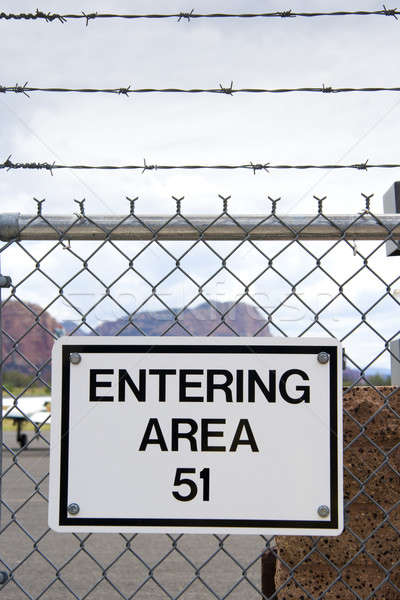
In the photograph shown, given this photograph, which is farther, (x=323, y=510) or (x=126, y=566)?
(x=126, y=566)

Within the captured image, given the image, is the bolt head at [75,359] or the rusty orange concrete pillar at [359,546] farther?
the rusty orange concrete pillar at [359,546]

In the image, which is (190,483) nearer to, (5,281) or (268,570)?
(5,281)

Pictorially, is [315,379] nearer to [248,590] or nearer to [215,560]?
[248,590]

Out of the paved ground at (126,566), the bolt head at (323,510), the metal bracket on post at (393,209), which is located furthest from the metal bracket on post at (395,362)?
the paved ground at (126,566)

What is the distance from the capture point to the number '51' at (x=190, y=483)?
1.93 metres

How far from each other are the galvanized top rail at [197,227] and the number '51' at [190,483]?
0.69 m

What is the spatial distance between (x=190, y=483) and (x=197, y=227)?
0.75 m

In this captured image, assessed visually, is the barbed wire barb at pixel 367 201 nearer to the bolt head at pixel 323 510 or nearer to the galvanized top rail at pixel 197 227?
the galvanized top rail at pixel 197 227

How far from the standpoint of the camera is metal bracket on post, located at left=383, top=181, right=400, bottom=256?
2199 mm

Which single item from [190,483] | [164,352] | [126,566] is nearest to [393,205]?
[164,352]

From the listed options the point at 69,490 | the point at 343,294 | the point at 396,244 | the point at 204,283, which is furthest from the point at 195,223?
the point at 69,490

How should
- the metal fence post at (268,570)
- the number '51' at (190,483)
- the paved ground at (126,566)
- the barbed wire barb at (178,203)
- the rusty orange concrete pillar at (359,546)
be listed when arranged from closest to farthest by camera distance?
the number '51' at (190,483), the barbed wire barb at (178,203), the rusty orange concrete pillar at (359,546), the metal fence post at (268,570), the paved ground at (126,566)

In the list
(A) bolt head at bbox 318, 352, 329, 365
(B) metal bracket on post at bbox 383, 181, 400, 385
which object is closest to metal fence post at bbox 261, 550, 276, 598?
(B) metal bracket on post at bbox 383, 181, 400, 385

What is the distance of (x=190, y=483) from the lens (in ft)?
6.34
